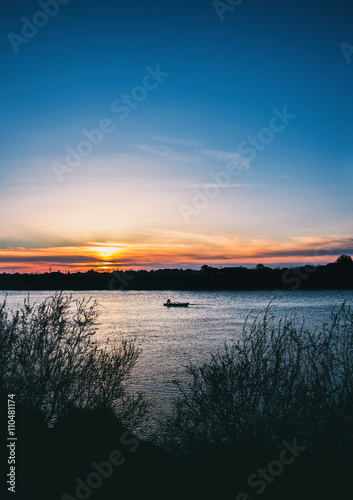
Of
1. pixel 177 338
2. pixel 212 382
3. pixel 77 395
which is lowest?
pixel 177 338

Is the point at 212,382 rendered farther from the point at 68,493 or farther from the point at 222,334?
the point at 222,334

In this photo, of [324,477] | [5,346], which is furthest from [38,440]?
[324,477]

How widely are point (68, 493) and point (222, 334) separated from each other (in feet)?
177

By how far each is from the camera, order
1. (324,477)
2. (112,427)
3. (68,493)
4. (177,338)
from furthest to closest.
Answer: (177,338), (112,427), (324,477), (68,493)

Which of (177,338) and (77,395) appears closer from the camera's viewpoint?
(77,395)

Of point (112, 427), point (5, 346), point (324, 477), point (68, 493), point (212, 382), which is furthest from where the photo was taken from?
point (112, 427)

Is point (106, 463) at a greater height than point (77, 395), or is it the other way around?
point (77, 395)

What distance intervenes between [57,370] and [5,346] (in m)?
3.09

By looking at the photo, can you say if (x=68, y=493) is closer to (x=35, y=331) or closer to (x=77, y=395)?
(x=77, y=395)

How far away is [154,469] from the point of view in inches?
605

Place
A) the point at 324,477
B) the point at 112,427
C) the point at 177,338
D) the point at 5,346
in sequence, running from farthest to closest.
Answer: the point at 177,338
the point at 112,427
the point at 5,346
the point at 324,477

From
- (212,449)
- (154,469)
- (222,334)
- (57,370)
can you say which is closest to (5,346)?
(57,370)

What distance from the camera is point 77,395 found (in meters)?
18.0

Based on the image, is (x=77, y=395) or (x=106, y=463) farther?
(x=77, y=395)
